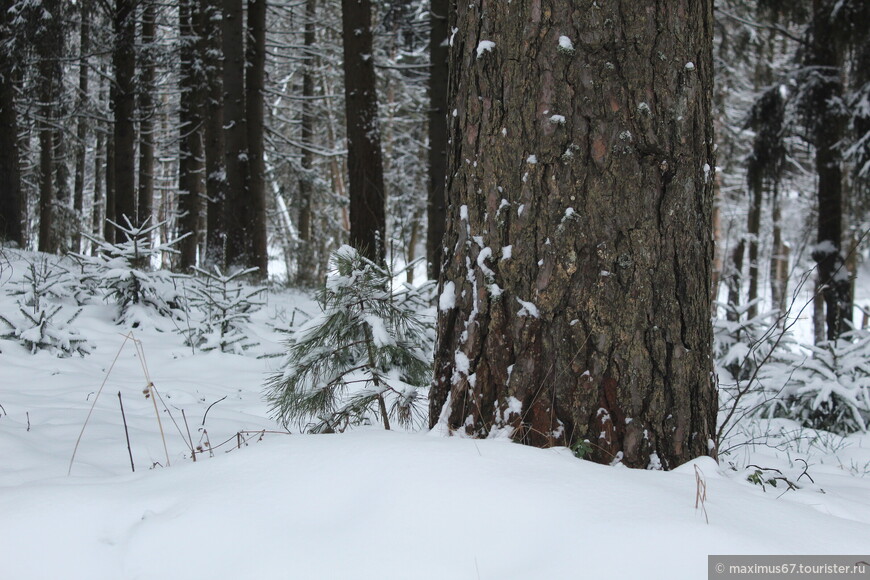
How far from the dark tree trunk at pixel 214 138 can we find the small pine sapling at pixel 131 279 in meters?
3.79

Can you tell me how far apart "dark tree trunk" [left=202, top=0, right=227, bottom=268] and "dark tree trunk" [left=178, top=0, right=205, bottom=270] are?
220mm

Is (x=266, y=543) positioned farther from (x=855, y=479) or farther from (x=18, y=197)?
(x=18, y=197)

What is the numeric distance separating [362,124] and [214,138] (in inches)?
144

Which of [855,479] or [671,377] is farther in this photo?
[855,479]

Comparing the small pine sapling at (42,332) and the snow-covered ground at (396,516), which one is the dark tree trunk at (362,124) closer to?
the small pine sapling at (42,332)

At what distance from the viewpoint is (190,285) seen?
258 inches

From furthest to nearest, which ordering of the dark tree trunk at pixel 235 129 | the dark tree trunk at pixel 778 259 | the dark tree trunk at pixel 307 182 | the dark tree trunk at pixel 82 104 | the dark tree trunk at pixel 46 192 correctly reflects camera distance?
1. the dark tree trunk at pixel 778 259
2. the dark tree trunk at pixel 46 192
3. the dark tree trunk at pixel 307 182
4. the dark tree trunk at pixel 82 104
5. the dark tree trunk at pixel 235 129

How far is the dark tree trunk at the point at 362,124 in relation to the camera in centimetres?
823

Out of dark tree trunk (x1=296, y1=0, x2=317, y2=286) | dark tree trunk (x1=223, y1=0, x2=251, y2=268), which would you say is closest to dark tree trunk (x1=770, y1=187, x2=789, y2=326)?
dark tree trunk (x1=296, y1=0, x2=317, y2=286)

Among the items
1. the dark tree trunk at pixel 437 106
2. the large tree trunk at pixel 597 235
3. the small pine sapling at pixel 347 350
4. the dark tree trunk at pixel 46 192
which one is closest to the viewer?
the large tree trunk at pixel 597 235

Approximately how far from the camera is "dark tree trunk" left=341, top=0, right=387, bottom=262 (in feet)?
27.0

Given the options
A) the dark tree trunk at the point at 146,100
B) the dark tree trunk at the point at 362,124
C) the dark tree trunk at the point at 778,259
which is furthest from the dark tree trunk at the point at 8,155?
the dark tree trunk at the point at 778,259

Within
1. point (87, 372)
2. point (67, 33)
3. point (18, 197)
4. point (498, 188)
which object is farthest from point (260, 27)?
point (498, 188)

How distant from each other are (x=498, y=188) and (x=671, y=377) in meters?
0.86
